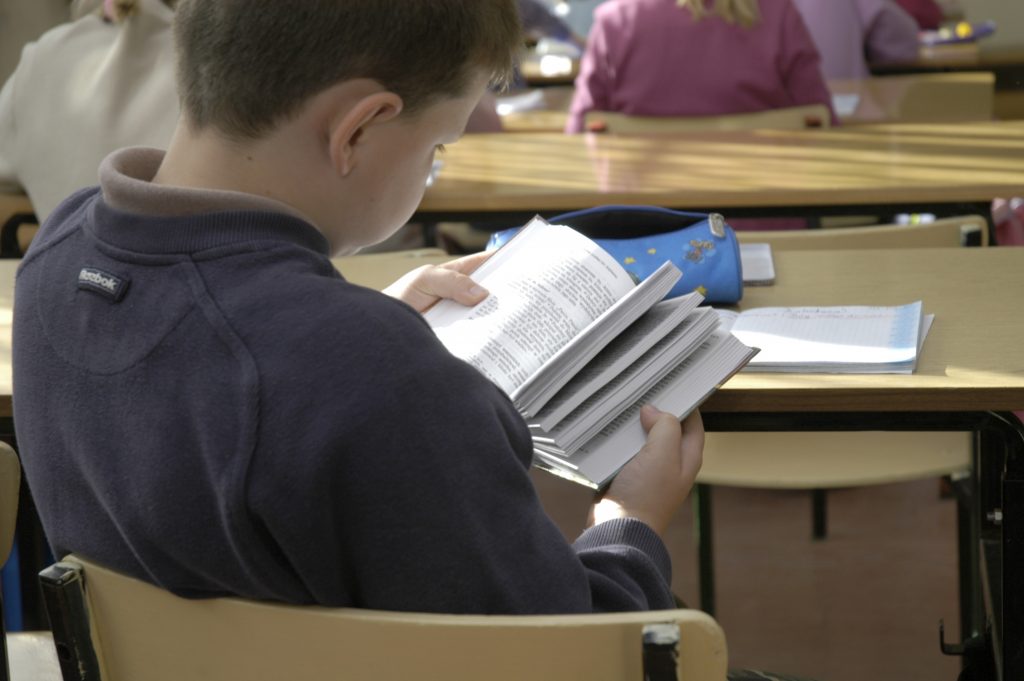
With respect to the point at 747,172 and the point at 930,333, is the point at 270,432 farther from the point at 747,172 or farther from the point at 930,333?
the point at 747,172

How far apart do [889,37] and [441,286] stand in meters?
4.29

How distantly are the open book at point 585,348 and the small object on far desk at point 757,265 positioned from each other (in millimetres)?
345

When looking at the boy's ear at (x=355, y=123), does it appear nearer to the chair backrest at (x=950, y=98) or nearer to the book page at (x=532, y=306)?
the book page at (x=532, y=306)

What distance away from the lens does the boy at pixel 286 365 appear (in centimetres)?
83

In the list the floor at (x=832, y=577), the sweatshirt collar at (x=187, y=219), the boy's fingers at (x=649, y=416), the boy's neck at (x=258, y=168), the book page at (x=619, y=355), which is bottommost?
the floor at (x=832, y=577)

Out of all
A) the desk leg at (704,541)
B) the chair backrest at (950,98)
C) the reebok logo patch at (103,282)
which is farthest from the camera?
the chair backrest at (950,98)

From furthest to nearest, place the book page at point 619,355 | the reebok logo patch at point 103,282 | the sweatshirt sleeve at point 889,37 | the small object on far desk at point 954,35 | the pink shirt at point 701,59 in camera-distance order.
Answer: the small object on far desk at point 954,35, the sweatshirt sleeve at point 889,37, the pink shirt at point 701,59, the book page at point 619,355, the reebok logo patch at point 103,282

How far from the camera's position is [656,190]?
236cm

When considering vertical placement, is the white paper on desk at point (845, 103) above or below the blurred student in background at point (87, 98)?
below

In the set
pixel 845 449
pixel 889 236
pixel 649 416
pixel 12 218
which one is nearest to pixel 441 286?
pixel 649 416

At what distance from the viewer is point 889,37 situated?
17.0 feet

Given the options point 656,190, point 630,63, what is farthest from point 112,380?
point 630,63

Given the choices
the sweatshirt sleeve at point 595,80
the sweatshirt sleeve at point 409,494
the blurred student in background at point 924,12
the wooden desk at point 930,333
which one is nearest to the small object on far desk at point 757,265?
the wooden desk at point 930,333

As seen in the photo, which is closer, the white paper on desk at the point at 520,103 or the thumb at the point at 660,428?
the thumb at the point at 660,428
